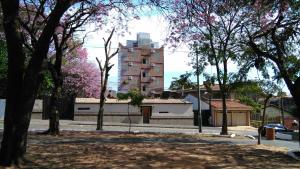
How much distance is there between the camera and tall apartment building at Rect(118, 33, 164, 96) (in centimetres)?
10588

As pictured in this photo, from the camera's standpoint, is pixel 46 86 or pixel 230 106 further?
pixel 230 106

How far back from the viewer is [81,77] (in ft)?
195

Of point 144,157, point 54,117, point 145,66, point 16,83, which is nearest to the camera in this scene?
point 16,83

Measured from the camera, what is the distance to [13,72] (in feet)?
43.9

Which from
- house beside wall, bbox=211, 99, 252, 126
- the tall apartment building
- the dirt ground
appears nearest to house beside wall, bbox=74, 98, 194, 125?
house beside wall, bbox=211, 99, 252, 126

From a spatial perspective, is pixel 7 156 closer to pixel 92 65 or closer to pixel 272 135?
pixel 272 135

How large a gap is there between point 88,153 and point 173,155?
2878mm

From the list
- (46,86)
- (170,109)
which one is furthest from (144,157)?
(170,109)

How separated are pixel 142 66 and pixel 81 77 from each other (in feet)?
160

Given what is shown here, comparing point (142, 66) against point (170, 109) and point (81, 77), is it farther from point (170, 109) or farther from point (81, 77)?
point (170, 109)

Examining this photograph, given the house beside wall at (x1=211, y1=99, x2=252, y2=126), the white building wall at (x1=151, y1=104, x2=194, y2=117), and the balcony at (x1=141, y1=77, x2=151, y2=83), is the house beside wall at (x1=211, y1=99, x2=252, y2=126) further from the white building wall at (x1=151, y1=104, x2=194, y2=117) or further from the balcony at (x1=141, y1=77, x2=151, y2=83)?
the balcony at (x1=141, y1=77, x2=151, y2=83)

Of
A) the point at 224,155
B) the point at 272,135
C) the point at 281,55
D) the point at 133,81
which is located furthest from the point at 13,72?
the point at 133,81

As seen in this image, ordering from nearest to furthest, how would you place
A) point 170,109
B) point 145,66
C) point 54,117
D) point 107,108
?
point 54,117
point 107,108
point 170,109
point 145,66

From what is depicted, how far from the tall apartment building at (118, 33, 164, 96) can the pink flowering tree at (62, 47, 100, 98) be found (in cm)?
4386
